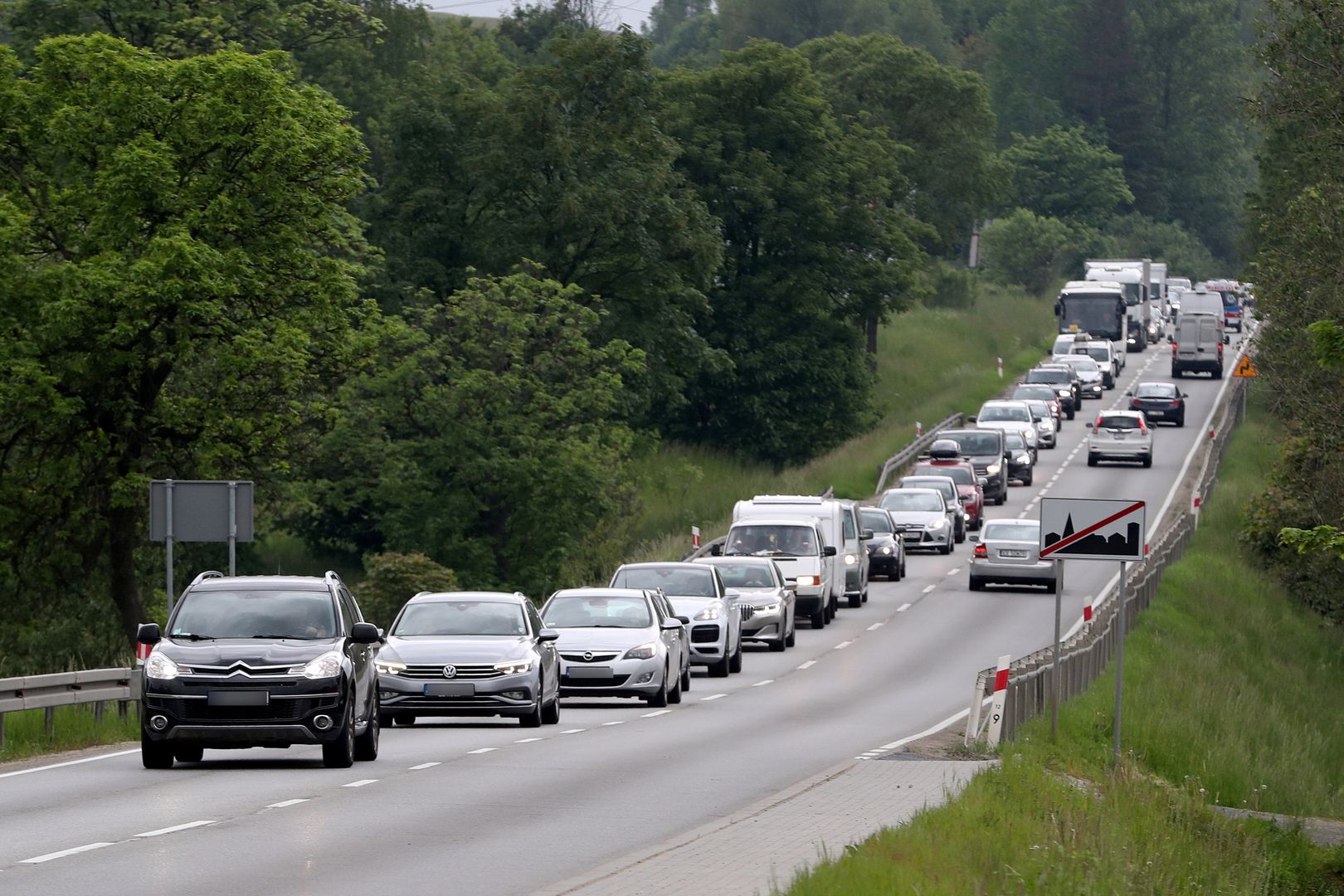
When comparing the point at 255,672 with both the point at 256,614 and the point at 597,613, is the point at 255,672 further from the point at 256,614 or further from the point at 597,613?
the point at 597,613

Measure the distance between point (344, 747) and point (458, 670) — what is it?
176 inches

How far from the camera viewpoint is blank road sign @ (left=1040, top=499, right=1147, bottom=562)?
774 inches

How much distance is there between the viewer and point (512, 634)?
22.5 metres

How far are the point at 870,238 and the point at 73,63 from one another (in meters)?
46.3

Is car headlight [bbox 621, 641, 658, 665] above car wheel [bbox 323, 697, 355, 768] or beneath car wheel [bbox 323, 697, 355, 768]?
beneath

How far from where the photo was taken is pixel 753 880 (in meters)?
11.4

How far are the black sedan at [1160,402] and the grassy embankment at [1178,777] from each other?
80.2ft

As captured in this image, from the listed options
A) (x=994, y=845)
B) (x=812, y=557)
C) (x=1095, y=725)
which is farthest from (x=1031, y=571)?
(x=994, y=845)

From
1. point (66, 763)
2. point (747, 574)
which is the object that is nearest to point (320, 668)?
point (66, 763)

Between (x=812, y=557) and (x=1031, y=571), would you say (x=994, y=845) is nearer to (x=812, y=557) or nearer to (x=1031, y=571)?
(x=812, y=557)

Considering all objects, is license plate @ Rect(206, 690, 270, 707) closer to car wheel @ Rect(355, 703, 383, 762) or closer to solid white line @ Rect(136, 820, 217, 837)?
car wheel @ Rect(355, 703, 383, 762)

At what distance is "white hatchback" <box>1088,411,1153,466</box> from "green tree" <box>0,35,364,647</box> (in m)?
38.1

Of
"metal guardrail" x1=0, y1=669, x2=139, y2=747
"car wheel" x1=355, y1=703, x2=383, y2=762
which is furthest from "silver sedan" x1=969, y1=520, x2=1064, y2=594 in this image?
"car wheel" x1=355, y1=703, x2=383, y2=762

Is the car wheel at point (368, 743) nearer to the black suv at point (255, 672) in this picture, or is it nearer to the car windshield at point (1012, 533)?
the black suv at point (255, 672)
